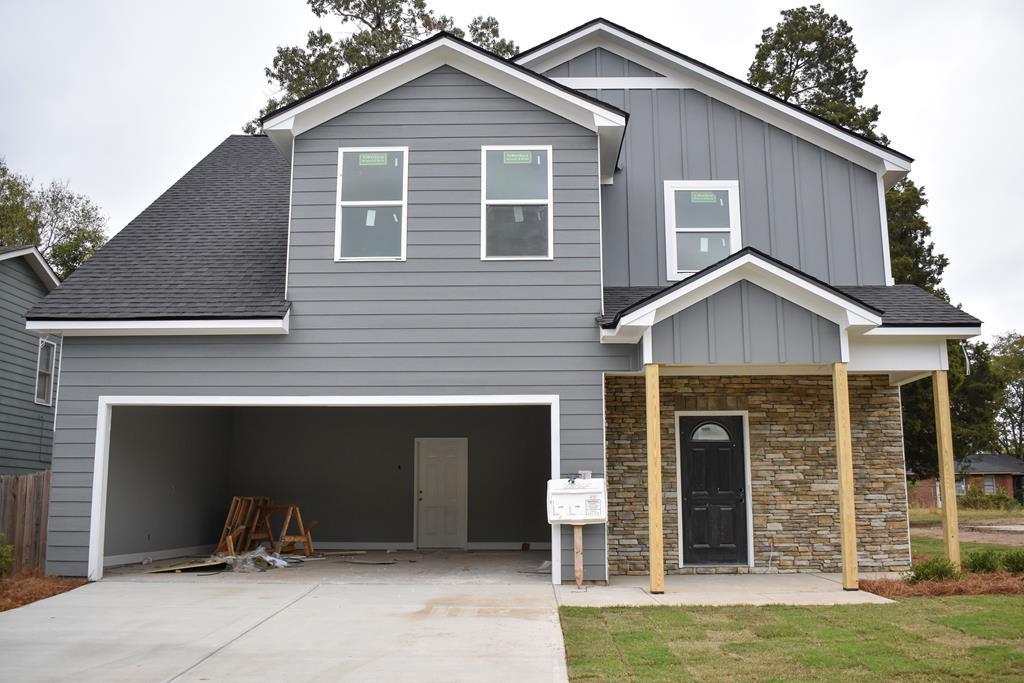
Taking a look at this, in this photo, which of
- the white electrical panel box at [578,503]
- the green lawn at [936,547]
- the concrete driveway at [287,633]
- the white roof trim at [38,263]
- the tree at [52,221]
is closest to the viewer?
the concrete driveway at [287,633]

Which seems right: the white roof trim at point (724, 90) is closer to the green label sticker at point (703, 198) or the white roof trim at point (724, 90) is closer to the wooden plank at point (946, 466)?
the green label sticker at point (703, 198)

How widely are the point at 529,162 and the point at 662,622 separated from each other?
6.00 meters

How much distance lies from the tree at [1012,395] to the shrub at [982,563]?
43211mm

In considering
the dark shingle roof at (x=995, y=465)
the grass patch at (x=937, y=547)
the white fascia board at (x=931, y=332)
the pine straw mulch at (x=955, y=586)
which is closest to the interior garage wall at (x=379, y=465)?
the grass patch at (x=937, y=547)

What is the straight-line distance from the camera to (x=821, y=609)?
8.62 meters

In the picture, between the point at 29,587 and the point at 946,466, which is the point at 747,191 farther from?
the point at 29,587

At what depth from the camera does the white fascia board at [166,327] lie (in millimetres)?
10773

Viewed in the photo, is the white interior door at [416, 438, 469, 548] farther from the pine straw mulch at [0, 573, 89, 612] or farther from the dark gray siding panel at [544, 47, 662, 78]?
the dark gray siding panel at [544, 47, 662, 78]

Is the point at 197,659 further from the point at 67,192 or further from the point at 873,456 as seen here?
the point at 67,192

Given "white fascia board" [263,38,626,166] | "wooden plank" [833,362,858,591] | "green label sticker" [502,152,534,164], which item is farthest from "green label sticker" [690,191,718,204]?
"wooden plank" [833,362,858,591]

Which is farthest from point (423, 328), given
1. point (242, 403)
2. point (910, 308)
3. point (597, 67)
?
point (910, 308)

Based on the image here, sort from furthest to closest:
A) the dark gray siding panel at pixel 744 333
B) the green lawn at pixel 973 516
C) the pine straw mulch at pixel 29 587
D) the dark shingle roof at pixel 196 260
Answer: the green lawn at pixel 973 516 < the dark shingle roof at pixel 196 260 < the dark gray siding panel at pixel 744 333 < the pine straw mulch at pixel 29 587

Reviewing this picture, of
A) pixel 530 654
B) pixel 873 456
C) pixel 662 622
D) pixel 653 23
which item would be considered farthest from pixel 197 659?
pixel 653 23

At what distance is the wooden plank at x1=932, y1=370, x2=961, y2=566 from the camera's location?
1037 cm
